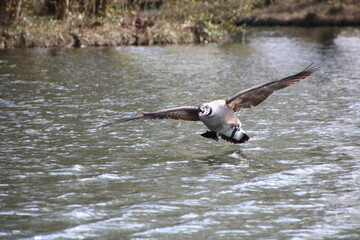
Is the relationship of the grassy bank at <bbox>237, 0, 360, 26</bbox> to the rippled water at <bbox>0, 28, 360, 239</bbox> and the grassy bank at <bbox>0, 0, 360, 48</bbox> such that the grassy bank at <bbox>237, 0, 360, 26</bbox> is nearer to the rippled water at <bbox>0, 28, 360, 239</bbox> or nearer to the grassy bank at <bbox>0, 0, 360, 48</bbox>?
the grassy bank at <bbox>0, 0, 360, 48</bbox>

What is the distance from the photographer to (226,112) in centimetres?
1052

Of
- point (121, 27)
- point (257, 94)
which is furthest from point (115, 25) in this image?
point (257, 94)

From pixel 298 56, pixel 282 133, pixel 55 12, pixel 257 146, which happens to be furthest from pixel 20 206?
pixel 55 12

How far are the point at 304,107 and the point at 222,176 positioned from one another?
7005 millimetres

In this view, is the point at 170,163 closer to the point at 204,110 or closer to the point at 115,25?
the point at 204,110

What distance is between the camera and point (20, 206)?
766 cm

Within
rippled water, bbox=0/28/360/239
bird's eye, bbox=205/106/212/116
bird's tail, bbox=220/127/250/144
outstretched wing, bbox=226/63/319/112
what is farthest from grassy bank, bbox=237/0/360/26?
bird's eye, bbox=205/106/212/116

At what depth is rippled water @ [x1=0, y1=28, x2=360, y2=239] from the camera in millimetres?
7047

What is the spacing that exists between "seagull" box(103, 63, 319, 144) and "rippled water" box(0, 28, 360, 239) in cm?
48

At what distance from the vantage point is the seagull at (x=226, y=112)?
10305 millimetres

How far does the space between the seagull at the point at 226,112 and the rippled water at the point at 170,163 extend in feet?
1.57

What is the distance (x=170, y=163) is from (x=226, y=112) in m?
1.39

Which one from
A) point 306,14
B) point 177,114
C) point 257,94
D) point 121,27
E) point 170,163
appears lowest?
point 170,163

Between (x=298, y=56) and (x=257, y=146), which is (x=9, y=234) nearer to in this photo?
(x=257, y=146)
